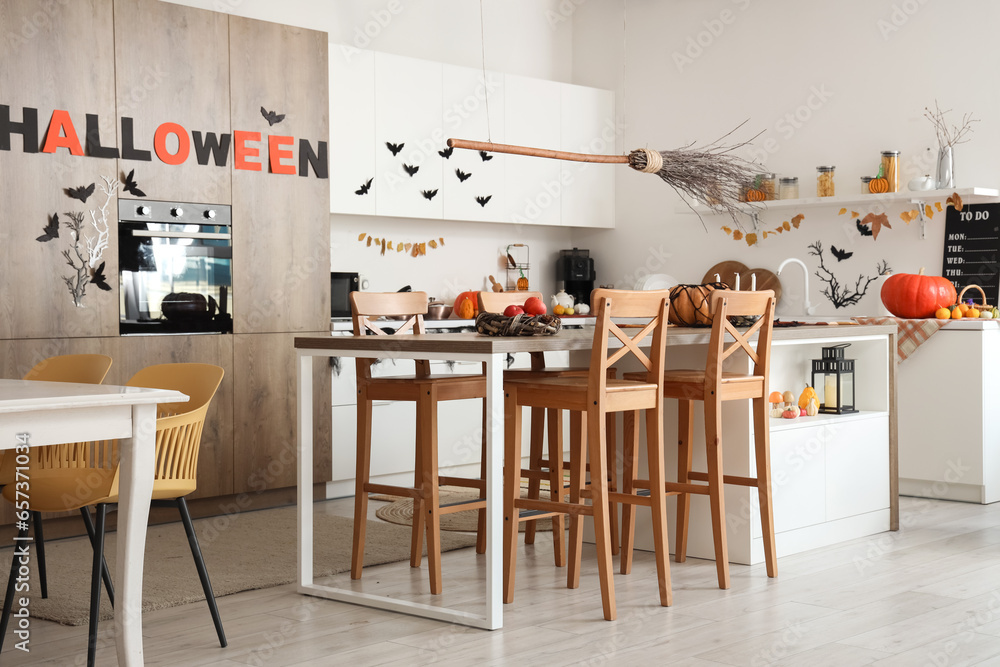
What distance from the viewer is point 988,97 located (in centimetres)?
555

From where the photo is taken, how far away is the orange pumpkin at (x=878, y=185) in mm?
5828

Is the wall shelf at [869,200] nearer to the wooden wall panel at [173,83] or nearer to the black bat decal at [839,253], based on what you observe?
the black bat decal at [839,253]

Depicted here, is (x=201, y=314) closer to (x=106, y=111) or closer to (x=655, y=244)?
(x=106, y=111)

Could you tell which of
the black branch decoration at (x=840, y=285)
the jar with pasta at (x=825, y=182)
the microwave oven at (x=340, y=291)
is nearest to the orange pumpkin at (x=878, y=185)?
the jar with pasta at (x=825, y=182)

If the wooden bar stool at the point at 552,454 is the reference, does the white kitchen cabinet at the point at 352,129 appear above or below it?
above

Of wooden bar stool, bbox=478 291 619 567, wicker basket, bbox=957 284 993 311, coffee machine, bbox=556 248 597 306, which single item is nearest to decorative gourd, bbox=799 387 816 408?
wooden bar stool, bbox=478 291 619 567

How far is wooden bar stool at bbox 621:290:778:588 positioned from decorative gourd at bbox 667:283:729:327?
0.24m

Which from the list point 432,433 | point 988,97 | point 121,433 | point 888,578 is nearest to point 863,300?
point 988,97

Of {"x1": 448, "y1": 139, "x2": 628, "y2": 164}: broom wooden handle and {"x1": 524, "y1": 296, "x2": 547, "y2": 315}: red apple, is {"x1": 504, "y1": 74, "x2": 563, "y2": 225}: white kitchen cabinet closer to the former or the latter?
{"x1": 448, "y1": 139, "x2": 628, "y2": 164}: broom wooden handle

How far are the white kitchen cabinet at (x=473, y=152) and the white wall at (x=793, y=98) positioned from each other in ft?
3.76

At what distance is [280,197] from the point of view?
5.09m

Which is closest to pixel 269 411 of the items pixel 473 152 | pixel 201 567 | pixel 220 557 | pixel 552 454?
pixel 220 557

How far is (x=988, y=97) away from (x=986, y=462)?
6.32 ft

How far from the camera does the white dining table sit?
7.18 feet
